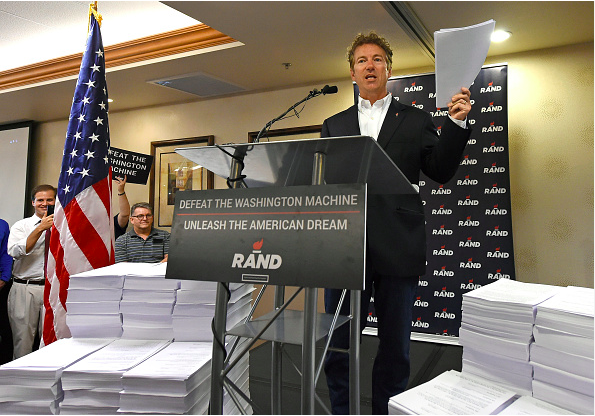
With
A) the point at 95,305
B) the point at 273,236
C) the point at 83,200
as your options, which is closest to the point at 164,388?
the point at 95,305

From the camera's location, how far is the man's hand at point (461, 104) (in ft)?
4.01

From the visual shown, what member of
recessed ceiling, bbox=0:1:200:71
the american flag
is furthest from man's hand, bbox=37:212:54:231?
recessed ceiling, bbox=0:1:200:71

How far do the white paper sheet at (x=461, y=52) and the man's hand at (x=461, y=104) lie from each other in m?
0.02

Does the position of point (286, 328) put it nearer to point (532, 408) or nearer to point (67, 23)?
point (532, 408)

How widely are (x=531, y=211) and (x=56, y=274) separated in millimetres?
3589

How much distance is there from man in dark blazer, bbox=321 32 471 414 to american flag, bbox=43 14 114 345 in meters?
1.38

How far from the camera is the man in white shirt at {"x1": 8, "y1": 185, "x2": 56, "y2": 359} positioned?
3.59 m

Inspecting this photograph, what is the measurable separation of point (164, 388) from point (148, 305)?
0.39 meters

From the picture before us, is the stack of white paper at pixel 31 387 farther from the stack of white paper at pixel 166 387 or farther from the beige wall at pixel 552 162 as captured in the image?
the beige wall at pixel 552 162

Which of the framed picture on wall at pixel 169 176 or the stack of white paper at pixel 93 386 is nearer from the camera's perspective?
the stack of white paper at pixel 93 386

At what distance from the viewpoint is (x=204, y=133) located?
17.1ft

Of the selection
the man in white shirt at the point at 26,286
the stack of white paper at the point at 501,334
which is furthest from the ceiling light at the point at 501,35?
the man in white shirt at the point at 26,286

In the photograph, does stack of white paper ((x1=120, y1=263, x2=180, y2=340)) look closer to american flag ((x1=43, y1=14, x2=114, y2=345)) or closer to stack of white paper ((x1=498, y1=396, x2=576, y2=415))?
american flag ((x1=43, y1=14, x2=114, y2=345))

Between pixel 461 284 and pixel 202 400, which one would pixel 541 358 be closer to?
pixel 202 400
